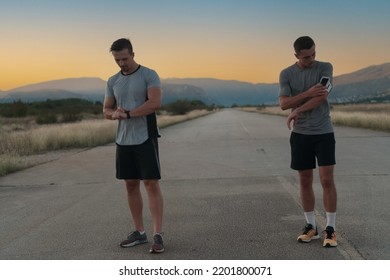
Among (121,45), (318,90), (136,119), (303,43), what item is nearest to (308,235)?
(318,90)

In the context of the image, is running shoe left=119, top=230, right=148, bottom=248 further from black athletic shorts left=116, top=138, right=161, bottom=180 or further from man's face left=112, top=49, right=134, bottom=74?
man's face left=112, top=49, right=134, bottom=74

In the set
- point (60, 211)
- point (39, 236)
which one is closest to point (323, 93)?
point (39, 236)

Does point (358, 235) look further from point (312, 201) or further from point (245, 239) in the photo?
point (245, 239)

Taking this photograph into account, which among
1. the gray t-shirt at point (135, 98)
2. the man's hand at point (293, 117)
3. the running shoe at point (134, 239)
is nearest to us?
the gray t-shirt at point (135, 98)

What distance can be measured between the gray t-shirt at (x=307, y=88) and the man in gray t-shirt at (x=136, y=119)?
127cm

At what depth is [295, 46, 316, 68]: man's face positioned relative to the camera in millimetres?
4508

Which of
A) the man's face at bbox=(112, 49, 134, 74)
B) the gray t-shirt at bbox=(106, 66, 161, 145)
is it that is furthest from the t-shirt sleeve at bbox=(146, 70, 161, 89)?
the man's face at bbox=(112, 49, 134, 74)

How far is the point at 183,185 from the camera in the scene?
8.76 meters

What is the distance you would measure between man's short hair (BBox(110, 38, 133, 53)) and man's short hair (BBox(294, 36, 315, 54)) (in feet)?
5.19

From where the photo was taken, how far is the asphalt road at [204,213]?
4656 millimetres

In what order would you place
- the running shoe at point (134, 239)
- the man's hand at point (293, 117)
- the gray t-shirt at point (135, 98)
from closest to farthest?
the gray t-shirt at point (135, 98) < the man's hand at point (293, 117) < the running shoe at point (134, 239)

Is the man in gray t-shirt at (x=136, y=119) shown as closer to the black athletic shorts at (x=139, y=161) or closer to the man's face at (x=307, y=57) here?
the black athletic shorts at (x=139, y=161)

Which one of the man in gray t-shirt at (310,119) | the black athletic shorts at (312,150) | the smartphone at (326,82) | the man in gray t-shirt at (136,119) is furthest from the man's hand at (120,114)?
the smartphone at (326,82)

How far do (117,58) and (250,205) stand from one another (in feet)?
10.4
